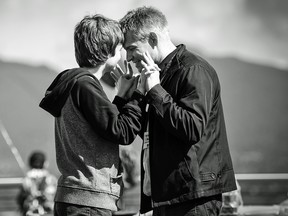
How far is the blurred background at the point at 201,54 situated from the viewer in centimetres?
977

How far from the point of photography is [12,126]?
9.99 metres

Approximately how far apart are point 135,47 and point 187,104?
1.32 feet

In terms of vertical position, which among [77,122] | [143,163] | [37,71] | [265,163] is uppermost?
[77,122]

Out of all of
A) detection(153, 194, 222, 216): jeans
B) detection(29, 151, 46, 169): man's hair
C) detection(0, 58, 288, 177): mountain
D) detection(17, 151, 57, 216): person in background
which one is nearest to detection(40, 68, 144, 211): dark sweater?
detection(153, 194, 222, 216): jeans

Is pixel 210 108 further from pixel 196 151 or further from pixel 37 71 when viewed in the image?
pixel 37 71

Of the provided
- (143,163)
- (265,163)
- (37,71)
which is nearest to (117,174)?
(143,163)

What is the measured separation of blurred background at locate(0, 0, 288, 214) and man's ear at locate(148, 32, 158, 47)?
6.84 meters

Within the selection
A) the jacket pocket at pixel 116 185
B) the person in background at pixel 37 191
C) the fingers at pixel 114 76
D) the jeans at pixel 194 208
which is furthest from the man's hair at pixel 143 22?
the person in background at pixel 37 191

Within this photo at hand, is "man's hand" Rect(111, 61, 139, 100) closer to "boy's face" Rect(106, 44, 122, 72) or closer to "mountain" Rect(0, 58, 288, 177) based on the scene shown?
"boy's face" Rect(106, 44, 122, 72)

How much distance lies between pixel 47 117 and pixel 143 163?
7.24 metres

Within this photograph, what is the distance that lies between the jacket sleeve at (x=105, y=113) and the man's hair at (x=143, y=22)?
0.30 m

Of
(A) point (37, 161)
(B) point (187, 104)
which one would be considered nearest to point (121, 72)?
(B) point (187, 104)

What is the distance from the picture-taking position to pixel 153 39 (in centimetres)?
289

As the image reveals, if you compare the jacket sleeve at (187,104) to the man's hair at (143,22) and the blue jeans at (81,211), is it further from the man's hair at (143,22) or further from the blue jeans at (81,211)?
the blue jeans at (81,211)
